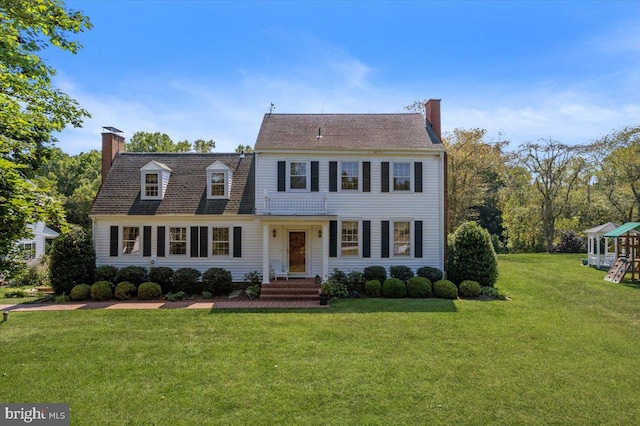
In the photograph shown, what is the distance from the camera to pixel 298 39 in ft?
40.9

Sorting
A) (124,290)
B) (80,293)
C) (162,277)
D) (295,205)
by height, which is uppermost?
(295,205)

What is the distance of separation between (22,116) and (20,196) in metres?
2.39

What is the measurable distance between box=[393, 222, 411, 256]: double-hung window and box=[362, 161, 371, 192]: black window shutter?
82.1 inches

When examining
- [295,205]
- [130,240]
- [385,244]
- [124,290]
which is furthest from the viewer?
[130,240]

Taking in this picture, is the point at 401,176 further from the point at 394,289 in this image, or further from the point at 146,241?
the point at 146,241

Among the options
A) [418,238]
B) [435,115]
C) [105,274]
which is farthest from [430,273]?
[105,274]

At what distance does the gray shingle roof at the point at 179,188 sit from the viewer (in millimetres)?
17656

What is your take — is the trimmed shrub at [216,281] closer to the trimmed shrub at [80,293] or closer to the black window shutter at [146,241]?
the black window shutter at [146,241]

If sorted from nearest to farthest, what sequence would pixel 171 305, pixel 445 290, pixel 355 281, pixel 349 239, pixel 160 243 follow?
1. pixel 171 305
2. pixel 445 290
3. pixel 355 281
4. pixel 349 239
5. pixel 160 243

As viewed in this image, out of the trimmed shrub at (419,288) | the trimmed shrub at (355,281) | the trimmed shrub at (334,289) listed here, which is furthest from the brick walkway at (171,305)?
the trimmed shrub at (419,288)

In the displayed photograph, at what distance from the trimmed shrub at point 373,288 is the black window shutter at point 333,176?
4489 millimetres

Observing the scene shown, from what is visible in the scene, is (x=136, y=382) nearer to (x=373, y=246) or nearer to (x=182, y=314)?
(x=182, y=314)

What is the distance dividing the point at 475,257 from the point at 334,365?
34.7 ft

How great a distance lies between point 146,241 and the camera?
A: 17578 millimetres
